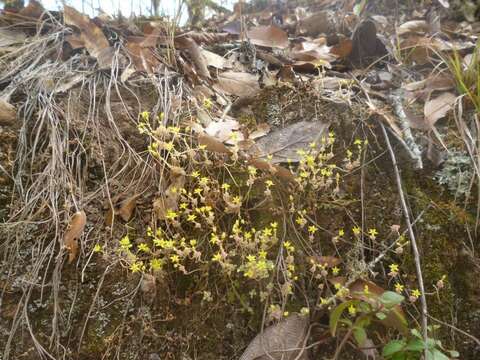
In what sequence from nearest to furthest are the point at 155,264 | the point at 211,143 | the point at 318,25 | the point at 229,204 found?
the point at 155,264
the point at 229,204
the point at 211,143
the point at 318,25

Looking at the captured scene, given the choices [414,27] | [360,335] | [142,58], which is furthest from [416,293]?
[414,27]

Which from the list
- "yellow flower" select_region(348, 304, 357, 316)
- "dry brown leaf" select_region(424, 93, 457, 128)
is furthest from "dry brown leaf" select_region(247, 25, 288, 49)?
"yellow flower" select_region(348, 304, 357, 316)

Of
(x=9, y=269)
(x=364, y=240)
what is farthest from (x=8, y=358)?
(x=364, y=240)

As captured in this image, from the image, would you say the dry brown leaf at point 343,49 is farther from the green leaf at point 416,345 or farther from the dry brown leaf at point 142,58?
the green leaf at point 416,345

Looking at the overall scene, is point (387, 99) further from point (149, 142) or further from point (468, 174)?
point (149, 142)

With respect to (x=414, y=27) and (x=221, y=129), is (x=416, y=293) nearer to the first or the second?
(x=221, y=129)

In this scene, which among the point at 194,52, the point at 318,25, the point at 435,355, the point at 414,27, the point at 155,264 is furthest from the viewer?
the point at 318,25
